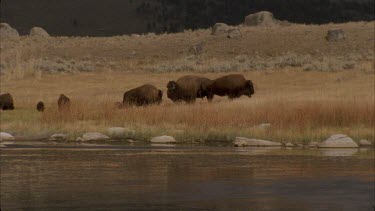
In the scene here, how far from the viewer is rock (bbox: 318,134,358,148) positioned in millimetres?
28658

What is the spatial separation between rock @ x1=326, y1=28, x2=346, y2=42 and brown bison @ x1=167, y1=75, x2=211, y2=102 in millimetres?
33631

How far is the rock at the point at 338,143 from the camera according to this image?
28658 millimetres

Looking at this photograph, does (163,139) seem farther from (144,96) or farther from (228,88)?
(228,88)

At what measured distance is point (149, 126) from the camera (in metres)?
32.9

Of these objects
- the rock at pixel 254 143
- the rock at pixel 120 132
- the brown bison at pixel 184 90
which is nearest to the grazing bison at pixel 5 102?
the brown bison at pixel 184 90

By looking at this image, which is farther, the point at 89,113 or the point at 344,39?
the point at 344,39

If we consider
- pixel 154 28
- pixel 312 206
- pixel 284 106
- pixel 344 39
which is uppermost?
pixel 154 28

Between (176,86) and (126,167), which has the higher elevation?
(176,86)

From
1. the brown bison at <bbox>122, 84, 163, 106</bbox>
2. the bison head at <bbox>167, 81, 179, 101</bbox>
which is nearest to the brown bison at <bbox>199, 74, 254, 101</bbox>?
the bison head at <bbox>167, 81, 179, 101</bbox>

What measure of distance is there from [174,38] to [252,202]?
6797 centimetres

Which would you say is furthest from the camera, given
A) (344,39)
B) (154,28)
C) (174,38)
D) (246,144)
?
(154,28)

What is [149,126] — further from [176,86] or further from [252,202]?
[252,202]

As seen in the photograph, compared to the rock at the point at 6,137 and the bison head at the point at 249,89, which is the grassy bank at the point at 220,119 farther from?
the bison head at the point at 249,89

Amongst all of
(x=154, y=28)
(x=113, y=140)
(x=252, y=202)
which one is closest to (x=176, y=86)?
(x=113, y=140)
